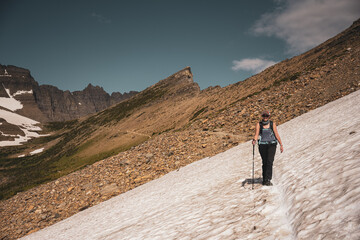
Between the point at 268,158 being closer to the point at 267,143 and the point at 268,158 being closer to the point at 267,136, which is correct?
the point at 267,143

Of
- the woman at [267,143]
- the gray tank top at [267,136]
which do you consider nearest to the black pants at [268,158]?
the woman at [267,143]

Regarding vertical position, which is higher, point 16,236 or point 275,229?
point 275,229

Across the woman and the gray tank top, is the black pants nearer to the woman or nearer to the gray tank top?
the woman

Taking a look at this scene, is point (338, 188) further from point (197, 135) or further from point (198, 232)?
point (197, 135)

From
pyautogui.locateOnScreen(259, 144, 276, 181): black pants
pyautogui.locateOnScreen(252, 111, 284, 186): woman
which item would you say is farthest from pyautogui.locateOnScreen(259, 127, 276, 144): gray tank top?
pyautogui.locateOnScreen(259, 144, 276, 181): black pants

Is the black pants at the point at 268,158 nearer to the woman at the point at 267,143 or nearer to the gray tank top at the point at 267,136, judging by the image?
the woman at the point at 267,143

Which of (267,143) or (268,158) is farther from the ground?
(267,143)

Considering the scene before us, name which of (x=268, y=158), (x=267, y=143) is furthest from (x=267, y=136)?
(x=268, y=158)

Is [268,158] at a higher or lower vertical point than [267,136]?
lower

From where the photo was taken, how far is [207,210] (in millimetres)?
7414

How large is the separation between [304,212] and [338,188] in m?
1.01

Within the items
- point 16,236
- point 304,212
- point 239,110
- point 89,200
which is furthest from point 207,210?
point 239,110

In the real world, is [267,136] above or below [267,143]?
above

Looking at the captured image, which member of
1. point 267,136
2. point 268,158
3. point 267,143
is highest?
point 267,136
